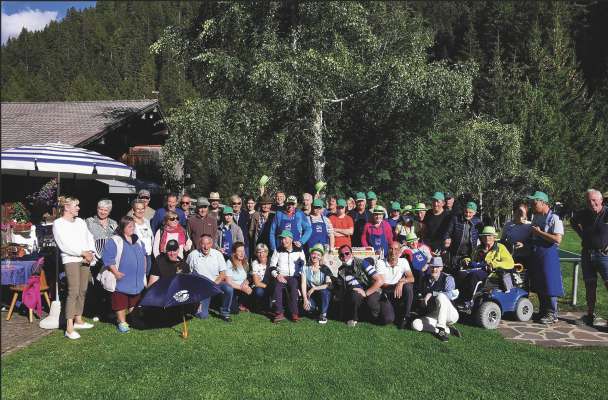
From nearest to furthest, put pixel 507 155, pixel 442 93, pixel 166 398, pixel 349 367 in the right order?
pixel 166 398, pixel 349 367, pixel 442 93, pixel 507 155

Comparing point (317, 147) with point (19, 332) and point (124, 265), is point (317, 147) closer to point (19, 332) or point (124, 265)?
point (124, 265)

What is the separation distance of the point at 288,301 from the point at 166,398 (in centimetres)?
295

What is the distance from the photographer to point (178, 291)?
623cm

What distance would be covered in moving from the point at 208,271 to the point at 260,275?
86 cm

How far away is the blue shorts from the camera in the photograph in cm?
711

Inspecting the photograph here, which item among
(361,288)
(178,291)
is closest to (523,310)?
(361,288)

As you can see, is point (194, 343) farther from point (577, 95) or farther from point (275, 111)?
point (577, 95)

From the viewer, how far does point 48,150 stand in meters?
7.64

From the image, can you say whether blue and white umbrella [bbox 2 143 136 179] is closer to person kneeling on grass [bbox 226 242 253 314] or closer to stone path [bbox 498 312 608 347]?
person kneeling on grass [bbox 226 242 253 314]

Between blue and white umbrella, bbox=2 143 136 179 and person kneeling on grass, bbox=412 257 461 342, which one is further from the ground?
blue and white umbrella, bbox=2 143 136 179

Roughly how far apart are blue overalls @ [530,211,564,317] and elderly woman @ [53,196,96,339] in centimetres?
647

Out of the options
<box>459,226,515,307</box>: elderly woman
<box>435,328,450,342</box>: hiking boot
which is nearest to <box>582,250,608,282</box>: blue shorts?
<box>459,226,515,307</box>: elderly woman

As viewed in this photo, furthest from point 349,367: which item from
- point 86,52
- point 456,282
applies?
point 86,52

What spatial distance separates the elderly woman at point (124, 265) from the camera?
21.3ft
